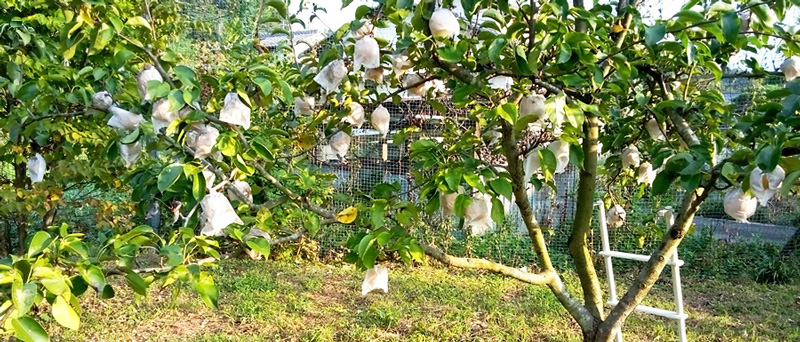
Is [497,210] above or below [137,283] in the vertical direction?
above

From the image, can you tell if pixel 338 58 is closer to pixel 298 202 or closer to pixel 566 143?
pixel 298 202

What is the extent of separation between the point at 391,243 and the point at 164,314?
2318 millimetres

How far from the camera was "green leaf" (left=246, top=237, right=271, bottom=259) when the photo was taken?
3.24ft

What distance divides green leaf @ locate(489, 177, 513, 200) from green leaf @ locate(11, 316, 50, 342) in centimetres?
67

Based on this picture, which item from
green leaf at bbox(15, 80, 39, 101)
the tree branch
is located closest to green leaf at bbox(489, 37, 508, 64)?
the tree branch

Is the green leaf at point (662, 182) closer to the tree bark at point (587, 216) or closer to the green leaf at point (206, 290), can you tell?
the tree bark at point (587, 216)

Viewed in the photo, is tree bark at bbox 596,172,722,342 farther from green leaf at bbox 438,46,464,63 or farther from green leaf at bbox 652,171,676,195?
green leaf at bbox 438,46,464,63

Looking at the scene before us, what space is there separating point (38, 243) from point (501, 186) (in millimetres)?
694

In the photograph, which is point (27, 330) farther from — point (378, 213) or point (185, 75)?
point (378, 213)

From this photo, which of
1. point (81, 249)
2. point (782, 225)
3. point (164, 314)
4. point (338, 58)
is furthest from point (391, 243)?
point (782, 225)

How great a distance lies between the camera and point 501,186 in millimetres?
966

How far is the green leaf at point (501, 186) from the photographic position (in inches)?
37.6

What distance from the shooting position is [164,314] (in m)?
2.95

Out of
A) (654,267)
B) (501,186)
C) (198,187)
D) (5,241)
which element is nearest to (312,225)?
(198,187)
